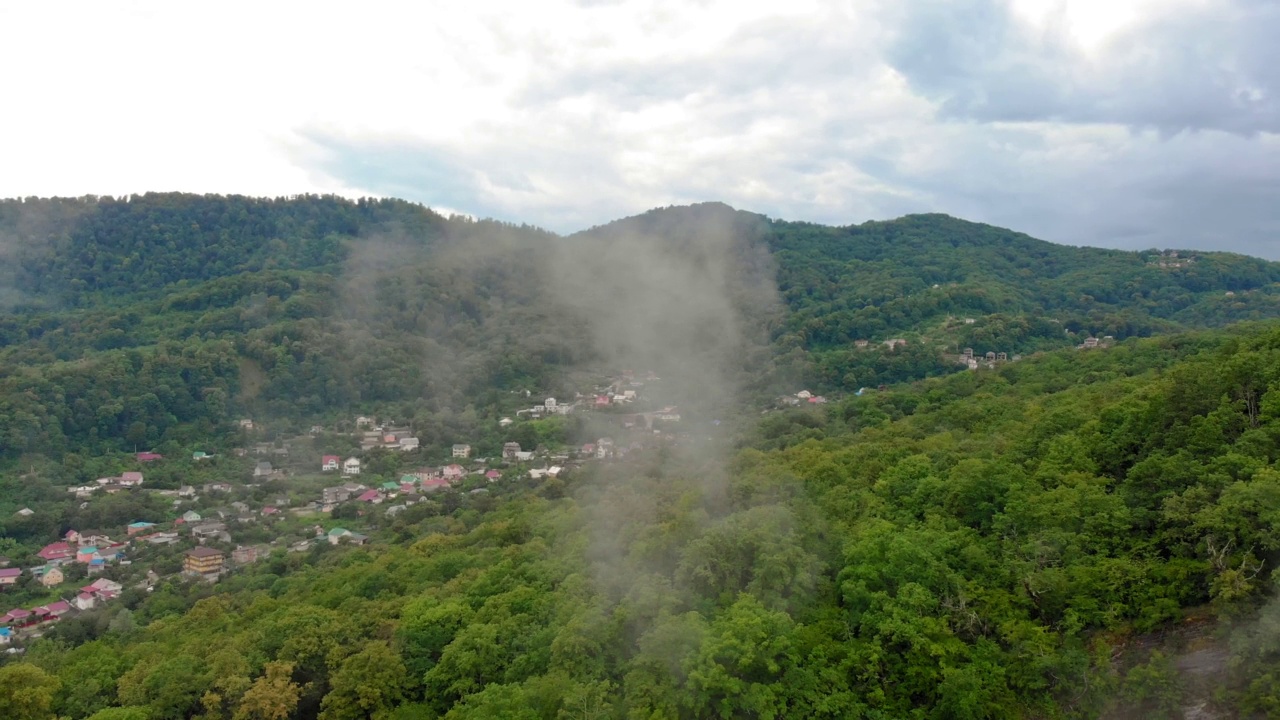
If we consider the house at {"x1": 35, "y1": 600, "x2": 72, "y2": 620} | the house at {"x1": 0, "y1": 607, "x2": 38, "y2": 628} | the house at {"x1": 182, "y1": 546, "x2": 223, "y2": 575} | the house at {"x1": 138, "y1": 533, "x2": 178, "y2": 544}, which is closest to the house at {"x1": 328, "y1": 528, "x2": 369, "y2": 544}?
the house at {"x1": 182, "y1": 546, "x2": 223, "y2": 575}

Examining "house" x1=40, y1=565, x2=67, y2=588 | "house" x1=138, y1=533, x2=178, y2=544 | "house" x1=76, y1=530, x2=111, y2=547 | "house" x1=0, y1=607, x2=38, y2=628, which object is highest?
"house" x1=138, y1=533, x2=178, y2=544

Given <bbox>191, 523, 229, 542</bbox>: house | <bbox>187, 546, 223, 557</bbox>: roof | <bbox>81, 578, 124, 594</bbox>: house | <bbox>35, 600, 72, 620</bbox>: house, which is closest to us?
<bbox>35, 600, 72, 620</bbox>: house

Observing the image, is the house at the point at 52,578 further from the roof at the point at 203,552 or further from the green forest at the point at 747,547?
the roof at the point at 203,552

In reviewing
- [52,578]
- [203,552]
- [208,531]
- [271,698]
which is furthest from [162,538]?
[271,698]

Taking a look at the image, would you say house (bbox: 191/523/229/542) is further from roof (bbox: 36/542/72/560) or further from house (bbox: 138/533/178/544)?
roof (bbox: 36/542/72/560)

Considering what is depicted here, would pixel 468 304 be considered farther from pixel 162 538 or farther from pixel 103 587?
pixel 103 587

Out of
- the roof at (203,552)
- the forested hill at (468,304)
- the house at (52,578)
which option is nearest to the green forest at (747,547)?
the forested hill at (468,304)
